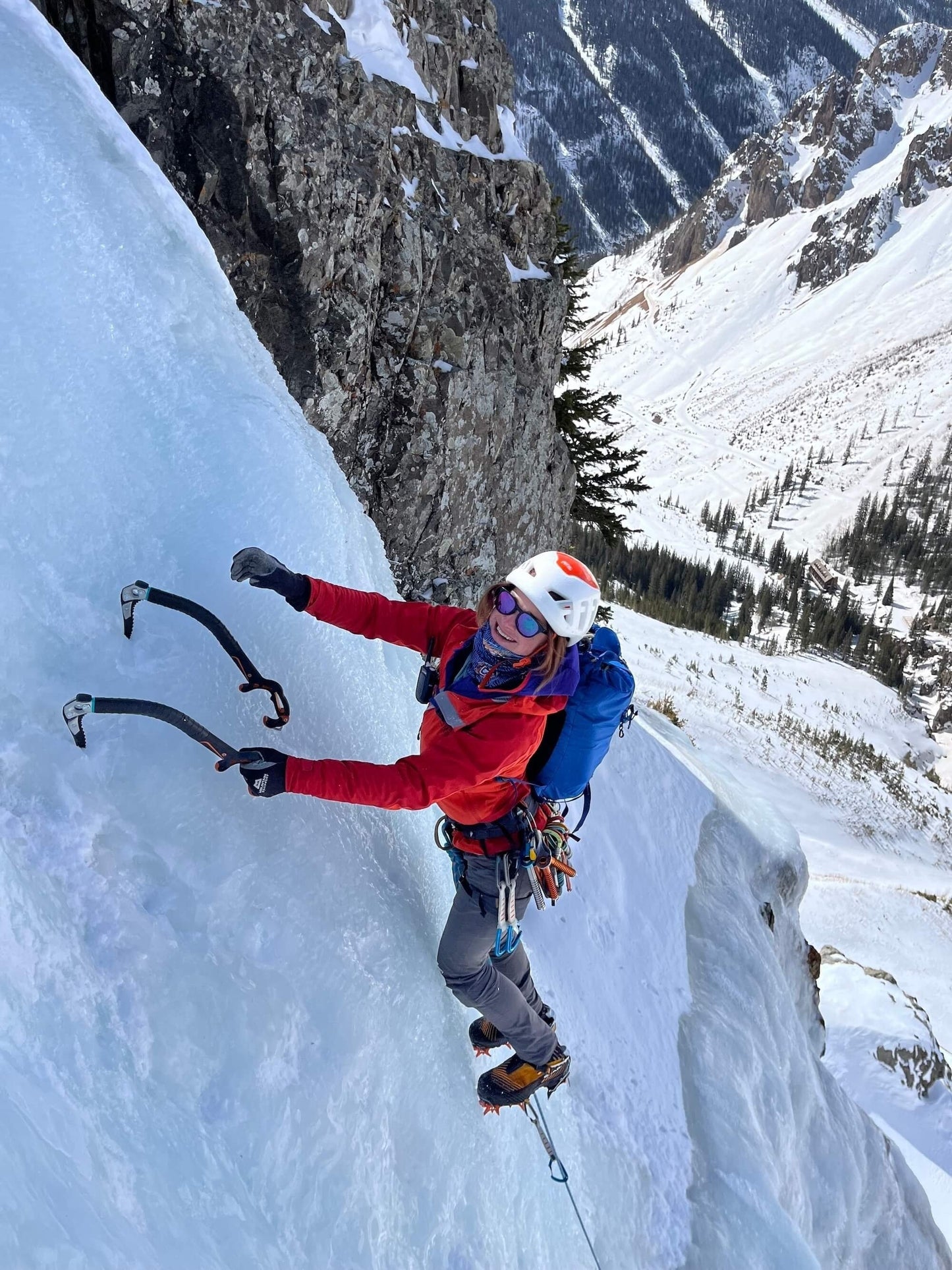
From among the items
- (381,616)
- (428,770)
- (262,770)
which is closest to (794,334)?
(381,616)

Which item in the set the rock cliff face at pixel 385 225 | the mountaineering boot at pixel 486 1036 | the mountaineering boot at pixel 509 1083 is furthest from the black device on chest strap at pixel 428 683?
the rock cliff face at pixel 385 225

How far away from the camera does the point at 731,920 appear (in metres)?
6.78

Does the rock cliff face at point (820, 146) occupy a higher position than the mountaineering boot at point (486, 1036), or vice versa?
the rock cliff face at point (820, 146)

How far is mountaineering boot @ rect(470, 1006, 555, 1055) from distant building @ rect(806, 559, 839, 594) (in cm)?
9817

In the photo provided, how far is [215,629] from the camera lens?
2.82 metres

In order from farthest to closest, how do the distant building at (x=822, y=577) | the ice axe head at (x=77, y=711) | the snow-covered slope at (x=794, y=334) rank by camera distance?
the snow-covered slope at (x=794, y=334) < the distant building at (x=822, y=577) < the ice axe head at (x=77, y=711)

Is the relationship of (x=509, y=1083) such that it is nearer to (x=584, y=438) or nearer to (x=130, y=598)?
(x=130, y=598)

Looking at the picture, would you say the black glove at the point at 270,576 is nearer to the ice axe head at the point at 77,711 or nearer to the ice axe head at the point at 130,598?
the ice axe head at the point at 130,598

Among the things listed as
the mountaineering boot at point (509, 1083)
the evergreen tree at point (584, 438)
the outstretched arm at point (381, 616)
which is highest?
the evergreen tree at point (584, 438)

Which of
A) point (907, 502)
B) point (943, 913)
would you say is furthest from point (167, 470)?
point (907, 502)

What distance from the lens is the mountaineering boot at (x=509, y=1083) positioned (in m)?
3.37

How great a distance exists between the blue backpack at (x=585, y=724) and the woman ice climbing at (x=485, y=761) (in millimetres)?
100

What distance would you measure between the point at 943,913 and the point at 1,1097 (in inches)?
803

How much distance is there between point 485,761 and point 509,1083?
1.69 m
